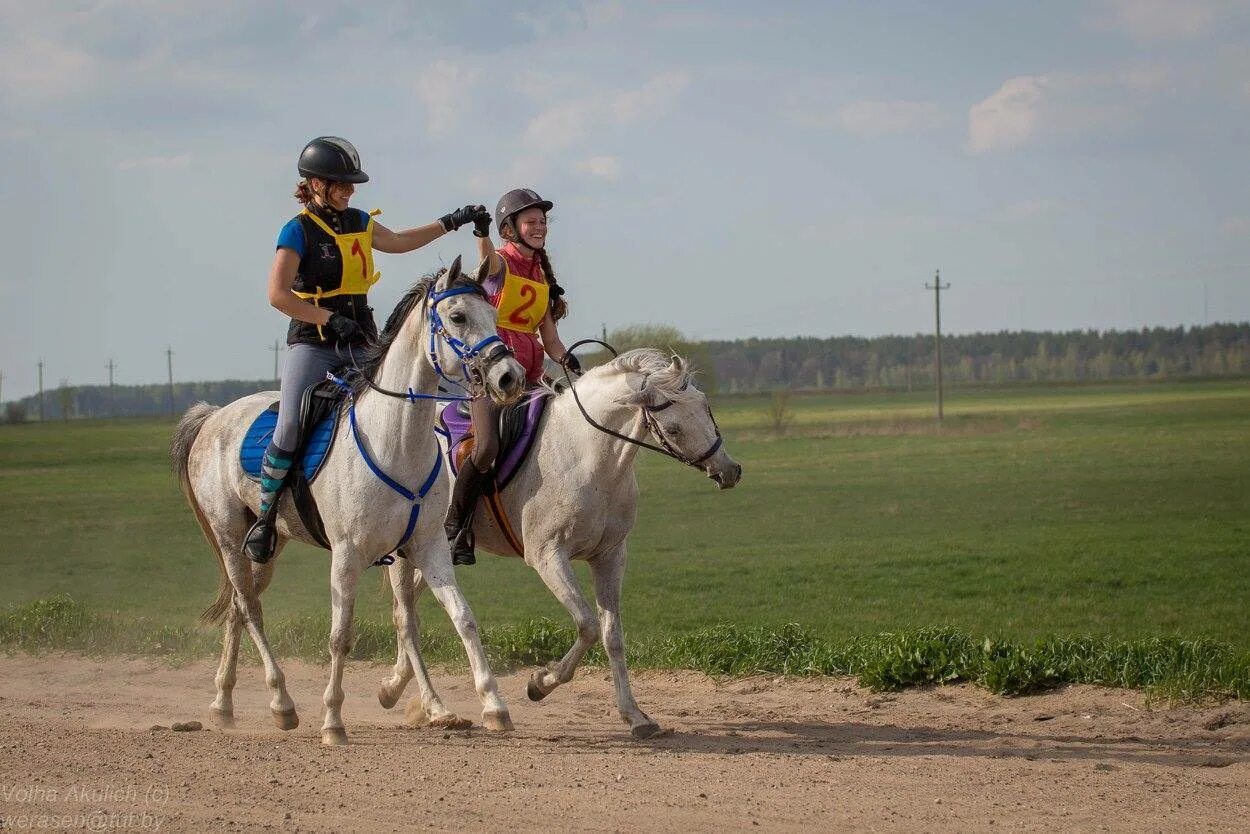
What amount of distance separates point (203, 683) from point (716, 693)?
14.2ft

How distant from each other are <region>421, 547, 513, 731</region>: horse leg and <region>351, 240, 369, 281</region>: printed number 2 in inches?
71.9

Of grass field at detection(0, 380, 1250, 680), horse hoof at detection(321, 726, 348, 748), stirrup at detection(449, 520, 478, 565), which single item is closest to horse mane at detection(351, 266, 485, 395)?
stirrup at detection(449, 520, 478, 565)

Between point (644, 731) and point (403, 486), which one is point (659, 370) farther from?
point (644, 731)

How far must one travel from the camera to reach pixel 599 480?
836 centimetres

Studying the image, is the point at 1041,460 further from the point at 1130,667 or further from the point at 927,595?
the point at 1130,667

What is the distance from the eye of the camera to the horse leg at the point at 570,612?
812cm

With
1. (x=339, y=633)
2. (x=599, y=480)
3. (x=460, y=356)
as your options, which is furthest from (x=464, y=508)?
(x=460, y=356)

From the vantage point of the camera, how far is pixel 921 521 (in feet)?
90.0

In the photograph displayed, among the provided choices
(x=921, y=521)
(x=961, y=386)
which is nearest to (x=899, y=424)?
(x=921, y=521)

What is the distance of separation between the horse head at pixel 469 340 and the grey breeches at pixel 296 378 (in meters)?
1.13

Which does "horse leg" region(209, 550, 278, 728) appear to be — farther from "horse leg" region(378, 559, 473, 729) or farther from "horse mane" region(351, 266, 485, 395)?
"horse mane" region(351, 266, 485, 395)

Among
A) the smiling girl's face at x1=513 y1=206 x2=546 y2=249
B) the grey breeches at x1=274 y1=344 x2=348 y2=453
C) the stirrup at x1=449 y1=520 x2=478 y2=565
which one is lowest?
the stirrup at x1=449 y1=520 x2=478 y2=565

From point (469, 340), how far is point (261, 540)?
223 centimetres

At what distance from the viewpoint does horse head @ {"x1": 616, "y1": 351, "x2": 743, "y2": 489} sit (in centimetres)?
797
